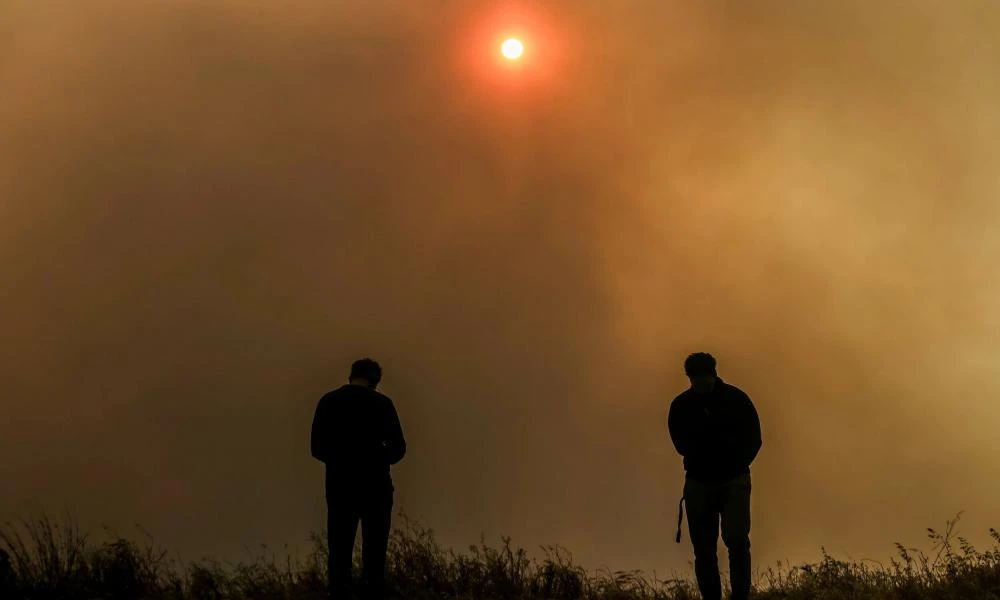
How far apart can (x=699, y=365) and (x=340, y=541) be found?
112 inches

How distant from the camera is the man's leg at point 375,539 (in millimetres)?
6078

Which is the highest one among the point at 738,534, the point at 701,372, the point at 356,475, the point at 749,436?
the point at 701,372

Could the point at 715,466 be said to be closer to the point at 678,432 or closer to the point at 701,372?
the point at 678,432

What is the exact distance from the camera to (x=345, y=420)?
6.09 metres

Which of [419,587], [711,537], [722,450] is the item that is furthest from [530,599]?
[722,450]

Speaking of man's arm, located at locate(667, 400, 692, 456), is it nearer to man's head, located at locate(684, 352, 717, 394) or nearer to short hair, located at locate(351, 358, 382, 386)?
man's head, located at locate(684, 352, 717, 394)

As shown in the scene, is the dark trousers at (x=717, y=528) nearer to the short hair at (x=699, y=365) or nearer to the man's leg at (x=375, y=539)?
the short hair at (x=699, y=365)

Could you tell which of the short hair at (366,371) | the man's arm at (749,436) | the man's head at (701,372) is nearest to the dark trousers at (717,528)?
the man's arm at (749,436)

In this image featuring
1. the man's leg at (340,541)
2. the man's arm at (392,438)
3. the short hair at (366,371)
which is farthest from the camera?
the short hair at (366,371)

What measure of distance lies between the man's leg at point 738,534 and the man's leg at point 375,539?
238 cm

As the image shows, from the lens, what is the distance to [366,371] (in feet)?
20.6

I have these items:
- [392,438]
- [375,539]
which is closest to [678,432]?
[392,438]

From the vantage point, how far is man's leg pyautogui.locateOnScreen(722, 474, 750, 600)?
604cm

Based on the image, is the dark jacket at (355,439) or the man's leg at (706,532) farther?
the man's leg at (706,532)
